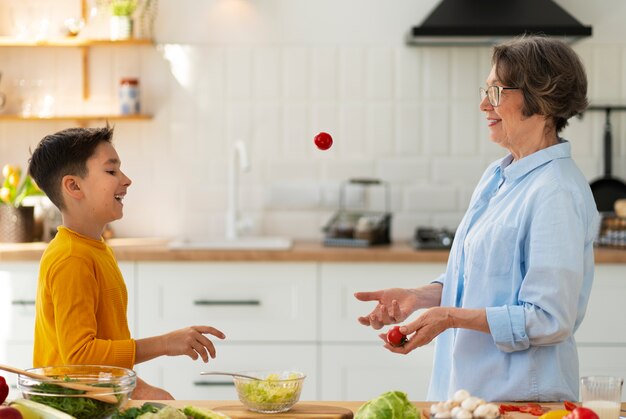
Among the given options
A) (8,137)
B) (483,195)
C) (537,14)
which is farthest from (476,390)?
(8,137)

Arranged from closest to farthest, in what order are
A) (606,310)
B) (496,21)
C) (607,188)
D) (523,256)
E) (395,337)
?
(395,337) < (523,256) < (606,310) < (496,21) < (607,188)

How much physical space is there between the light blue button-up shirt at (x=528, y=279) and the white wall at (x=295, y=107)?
204cm

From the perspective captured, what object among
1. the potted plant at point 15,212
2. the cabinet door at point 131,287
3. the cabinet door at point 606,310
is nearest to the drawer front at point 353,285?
the cabinet door at point 606,310

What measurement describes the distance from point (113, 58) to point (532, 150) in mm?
2506

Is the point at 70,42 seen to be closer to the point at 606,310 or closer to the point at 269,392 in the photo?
the point at 606,310

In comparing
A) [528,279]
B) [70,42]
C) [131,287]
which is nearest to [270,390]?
[528,279]

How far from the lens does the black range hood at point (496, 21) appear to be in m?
3.70

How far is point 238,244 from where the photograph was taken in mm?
3906

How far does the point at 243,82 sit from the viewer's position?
13.6 ft

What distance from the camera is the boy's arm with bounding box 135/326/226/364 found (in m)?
1.85

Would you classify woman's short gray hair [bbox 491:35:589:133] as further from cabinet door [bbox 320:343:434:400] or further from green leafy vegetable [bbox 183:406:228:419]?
cabinet door [bbox 320:343:434:400]

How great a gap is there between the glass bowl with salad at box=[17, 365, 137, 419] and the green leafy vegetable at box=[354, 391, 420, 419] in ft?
1.32

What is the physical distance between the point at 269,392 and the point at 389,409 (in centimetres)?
26

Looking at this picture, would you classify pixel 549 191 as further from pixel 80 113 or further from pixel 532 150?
pixel 80 113
